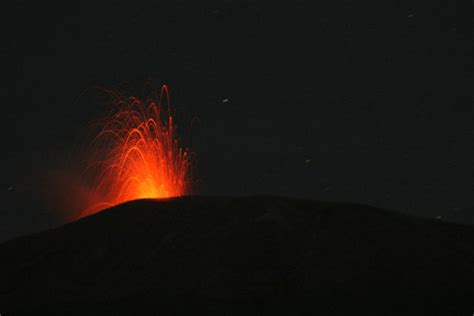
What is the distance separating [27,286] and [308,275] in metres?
4.71

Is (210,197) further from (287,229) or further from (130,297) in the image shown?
(130,297)

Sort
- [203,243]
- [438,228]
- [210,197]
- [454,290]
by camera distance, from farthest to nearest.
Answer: [210,197] → [438,228] → [203,243] → [454,290]

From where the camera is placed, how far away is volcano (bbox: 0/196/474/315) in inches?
301

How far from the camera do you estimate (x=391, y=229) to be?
31.5 ft

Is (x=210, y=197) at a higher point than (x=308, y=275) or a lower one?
higher

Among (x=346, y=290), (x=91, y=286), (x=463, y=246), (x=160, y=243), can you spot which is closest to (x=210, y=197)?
(x=160, y=243)

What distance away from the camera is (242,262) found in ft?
28.6

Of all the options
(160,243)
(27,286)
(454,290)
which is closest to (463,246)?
(454,290)

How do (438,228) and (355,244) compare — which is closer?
(355,244)

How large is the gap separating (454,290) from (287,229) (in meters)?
2.91

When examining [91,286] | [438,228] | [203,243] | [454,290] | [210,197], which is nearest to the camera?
[454,290]

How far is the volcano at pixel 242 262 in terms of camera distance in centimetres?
764

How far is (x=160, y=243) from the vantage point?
31.4ft

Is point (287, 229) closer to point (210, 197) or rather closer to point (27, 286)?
point (210, 197)
